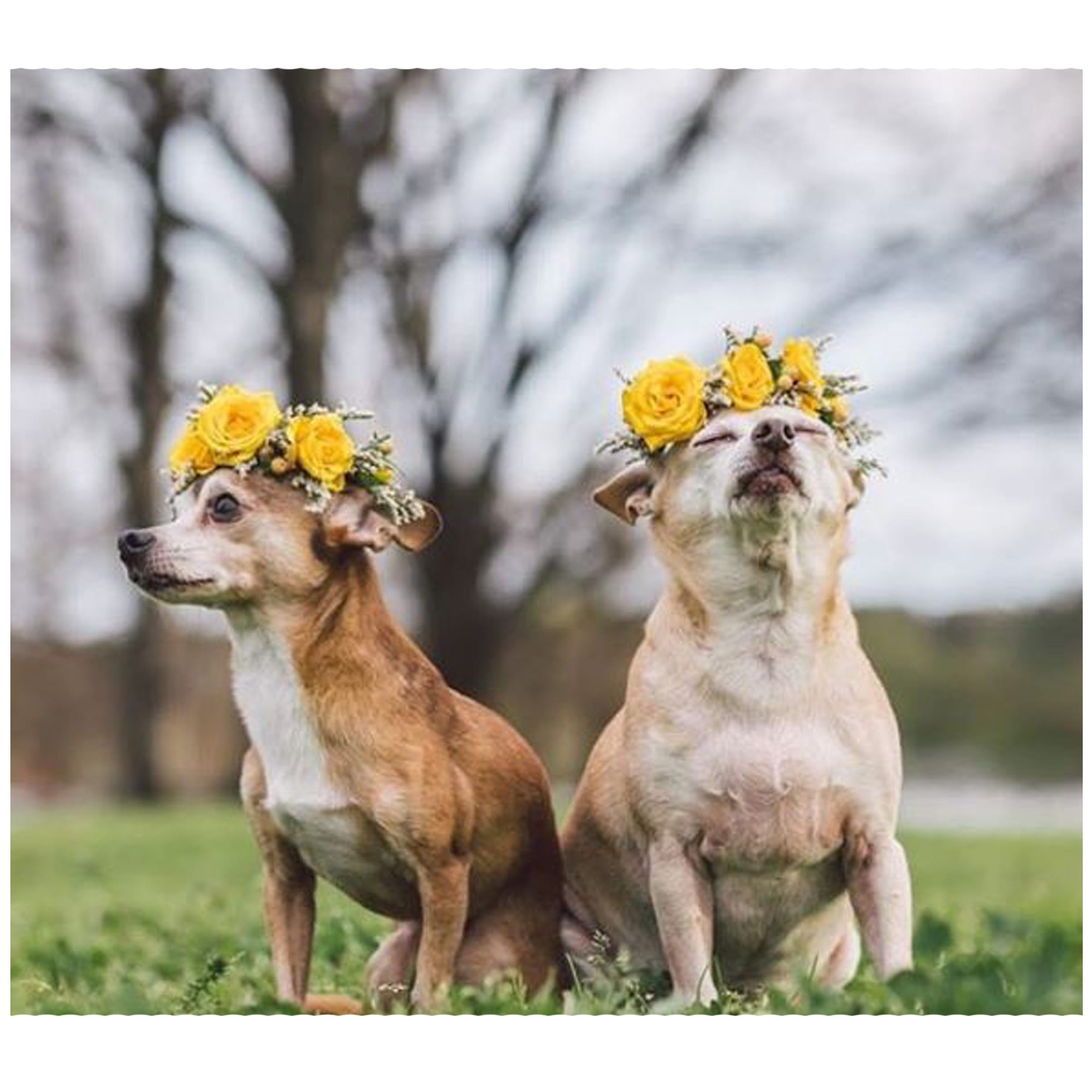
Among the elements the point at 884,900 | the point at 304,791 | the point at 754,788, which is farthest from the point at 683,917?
the point at 304,791

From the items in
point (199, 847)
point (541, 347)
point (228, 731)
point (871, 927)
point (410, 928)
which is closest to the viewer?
point (871, 927)

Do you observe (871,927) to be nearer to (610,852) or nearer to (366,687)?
(610,852)

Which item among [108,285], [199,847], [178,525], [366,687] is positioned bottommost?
[199,847]

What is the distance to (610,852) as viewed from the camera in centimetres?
459

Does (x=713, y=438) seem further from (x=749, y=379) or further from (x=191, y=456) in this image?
(x=191, y=456)

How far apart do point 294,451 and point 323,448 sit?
8 centimetres

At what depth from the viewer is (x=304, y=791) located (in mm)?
4301

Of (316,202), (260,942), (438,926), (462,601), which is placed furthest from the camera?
(462,601)

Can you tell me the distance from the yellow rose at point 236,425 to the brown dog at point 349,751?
0.18ft

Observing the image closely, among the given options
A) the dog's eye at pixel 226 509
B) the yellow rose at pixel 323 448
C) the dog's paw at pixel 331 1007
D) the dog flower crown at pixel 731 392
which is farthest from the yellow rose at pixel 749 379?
the dog's paw at pixel 331 1007

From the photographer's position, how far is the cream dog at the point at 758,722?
13.8ft

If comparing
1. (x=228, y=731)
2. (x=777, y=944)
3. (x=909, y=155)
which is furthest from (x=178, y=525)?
(x=228, y=731)

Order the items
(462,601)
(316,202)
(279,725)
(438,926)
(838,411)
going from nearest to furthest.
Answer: (438,926)
(279,725)
(838,411)
(316,202)
(462,601)

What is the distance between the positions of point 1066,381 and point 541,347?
3.42 m
